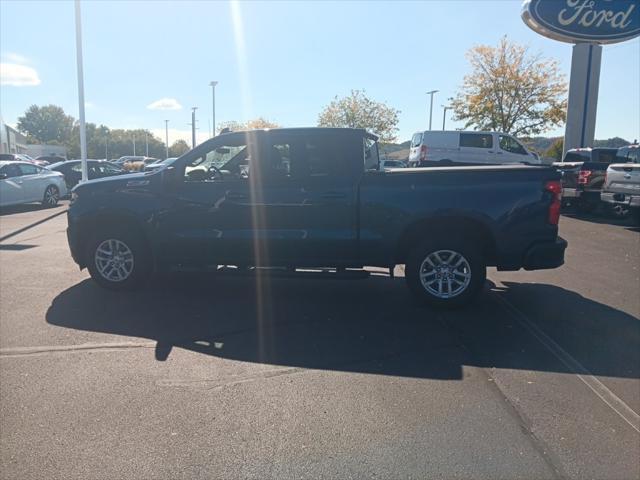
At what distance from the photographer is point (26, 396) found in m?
3.95

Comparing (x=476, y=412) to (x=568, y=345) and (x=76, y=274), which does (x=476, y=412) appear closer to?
(x=568, y=345)

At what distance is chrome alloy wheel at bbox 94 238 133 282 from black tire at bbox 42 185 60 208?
40.6 ft

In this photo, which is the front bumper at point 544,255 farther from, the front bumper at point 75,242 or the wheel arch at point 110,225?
the front bumper at point 75,242

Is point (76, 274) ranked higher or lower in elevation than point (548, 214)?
lower

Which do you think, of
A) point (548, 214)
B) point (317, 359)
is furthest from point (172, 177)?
point (548, 214)

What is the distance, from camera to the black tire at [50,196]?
57.0ft

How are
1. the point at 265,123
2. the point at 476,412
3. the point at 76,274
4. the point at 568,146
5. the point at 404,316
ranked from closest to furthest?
the point at 476,412 < the point at 404,316 < the point at 76,274 < the point at 568,146 < the point at 265,123

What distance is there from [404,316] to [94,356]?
126 inches

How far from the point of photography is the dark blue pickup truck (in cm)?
593

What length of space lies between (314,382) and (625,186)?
11866 millimetres

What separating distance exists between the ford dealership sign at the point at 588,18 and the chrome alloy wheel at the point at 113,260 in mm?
20537

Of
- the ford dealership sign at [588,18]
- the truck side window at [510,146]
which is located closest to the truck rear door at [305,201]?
the truck side window at [510,146]

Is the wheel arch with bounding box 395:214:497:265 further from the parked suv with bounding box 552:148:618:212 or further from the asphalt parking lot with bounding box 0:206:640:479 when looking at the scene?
the parked suv with bounding box 552:148:618:212

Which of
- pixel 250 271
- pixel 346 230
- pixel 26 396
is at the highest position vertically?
pixel 346 230
